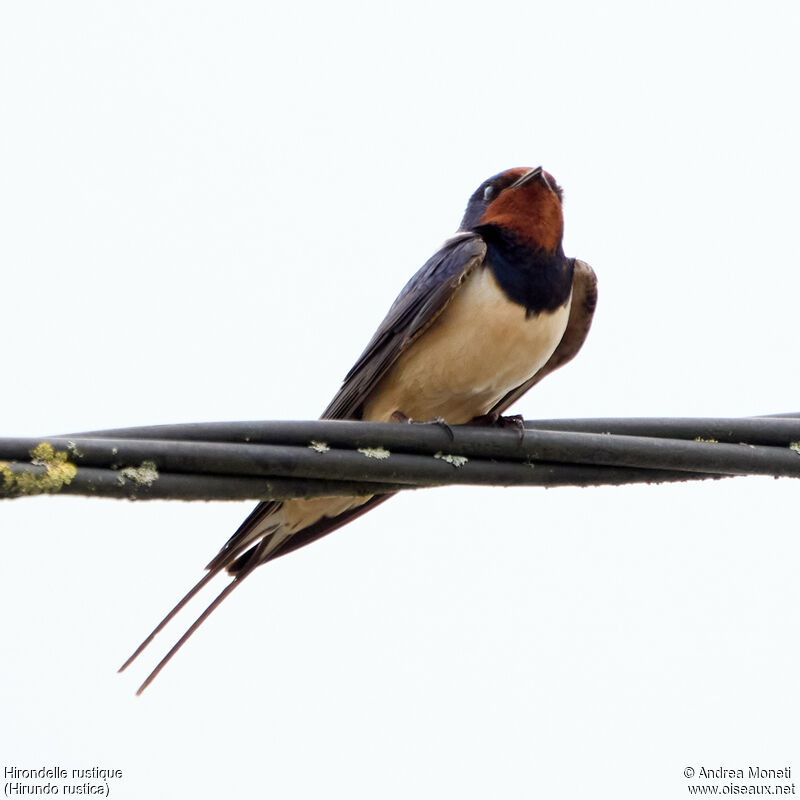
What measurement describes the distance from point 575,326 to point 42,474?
280cm

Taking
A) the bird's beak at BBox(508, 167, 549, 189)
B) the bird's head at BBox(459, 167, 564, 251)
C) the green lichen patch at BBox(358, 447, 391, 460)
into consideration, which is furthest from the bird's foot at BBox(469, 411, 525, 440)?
the bird's beak at BBox(508, 167, 549, 189)

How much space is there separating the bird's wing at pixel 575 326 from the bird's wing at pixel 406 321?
54 centimetres

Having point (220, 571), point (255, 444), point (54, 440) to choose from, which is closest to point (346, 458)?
point (255, 444)

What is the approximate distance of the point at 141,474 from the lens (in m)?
2.57

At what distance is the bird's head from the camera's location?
4.53m

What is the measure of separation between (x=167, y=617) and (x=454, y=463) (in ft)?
3.05

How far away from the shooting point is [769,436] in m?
3.06

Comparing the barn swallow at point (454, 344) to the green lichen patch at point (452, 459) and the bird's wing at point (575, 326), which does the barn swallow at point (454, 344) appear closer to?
the bird's wing at point (575, 326)

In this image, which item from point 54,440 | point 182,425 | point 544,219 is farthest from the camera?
point 544,219

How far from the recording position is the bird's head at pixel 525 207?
14.9 ft

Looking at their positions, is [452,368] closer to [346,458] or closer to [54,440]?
[346,458]

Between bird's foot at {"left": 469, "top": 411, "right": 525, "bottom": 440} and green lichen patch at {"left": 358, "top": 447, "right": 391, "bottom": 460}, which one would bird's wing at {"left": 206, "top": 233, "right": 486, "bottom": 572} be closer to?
bird's foot at {"left": 469, "top": 411, "right": 525, "bottom": 440}

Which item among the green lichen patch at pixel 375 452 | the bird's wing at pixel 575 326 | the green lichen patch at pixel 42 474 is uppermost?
the bird's wing at pixel 575 326

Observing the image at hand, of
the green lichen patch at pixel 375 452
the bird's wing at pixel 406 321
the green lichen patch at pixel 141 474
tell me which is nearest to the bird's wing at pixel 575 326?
the bird's wing at pixel 406 321
